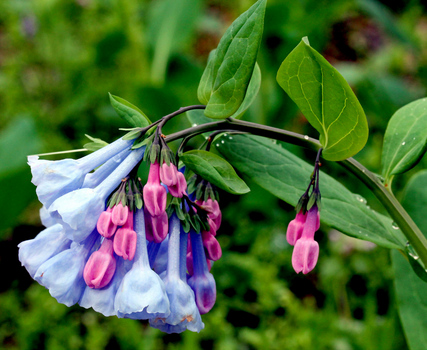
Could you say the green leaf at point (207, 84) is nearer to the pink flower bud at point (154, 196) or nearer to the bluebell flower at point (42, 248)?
the pink flower bud at point (154, 196)

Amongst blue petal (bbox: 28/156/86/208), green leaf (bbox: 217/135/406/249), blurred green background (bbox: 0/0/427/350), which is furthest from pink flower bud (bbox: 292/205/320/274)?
blurred green background (bbox: 0/0/427/350)

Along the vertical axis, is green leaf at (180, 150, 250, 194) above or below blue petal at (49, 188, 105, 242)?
above

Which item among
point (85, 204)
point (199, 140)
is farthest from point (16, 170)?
point (85, 204)

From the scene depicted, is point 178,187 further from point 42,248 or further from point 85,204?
point 42,248

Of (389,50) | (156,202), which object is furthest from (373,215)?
(389,50)

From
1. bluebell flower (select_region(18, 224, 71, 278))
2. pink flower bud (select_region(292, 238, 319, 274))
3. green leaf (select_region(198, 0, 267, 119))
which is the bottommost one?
bluebell flower (select_region(18, 224, 71, 278))

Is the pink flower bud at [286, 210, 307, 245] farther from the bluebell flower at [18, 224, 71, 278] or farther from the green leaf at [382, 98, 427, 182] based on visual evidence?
the bluebell flower at [18, 224, 71, 278]

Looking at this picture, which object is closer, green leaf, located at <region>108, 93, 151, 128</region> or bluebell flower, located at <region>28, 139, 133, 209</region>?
bluebell flower, located at <region>28, 139, 133, 209</region>

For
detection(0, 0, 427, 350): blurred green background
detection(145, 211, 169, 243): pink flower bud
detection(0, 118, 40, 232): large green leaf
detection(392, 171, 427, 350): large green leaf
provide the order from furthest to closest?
detection(0, 118, 40, 232): large green leaf → detection(0, 0, 427, 350): blurred green background → detection(392, 171, 427, 350): large green leaf → detection(145, 211, 169, 243): pink flower bud
